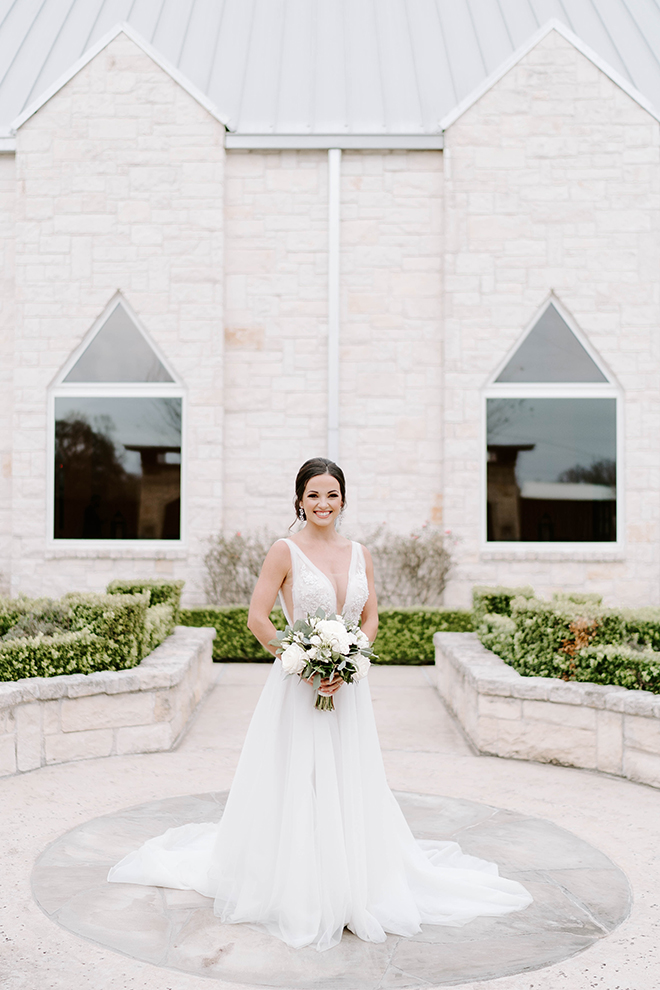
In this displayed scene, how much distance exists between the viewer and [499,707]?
5707 mm

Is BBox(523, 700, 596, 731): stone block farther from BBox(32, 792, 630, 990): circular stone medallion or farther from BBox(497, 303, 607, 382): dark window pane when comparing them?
BBox(497, 303, 607, 382): dark window pane

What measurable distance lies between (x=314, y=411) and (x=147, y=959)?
781 cm

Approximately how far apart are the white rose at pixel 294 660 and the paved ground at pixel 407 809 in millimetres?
1037

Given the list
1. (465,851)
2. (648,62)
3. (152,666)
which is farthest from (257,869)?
(648,62)

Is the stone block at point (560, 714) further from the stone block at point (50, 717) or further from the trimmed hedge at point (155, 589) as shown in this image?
the trimmed hedge at point (155, 589)

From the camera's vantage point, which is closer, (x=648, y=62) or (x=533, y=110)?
(x=533, y=110)

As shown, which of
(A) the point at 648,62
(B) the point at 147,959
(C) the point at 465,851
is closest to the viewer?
(B) the point at 147,959

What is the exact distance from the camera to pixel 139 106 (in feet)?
33.6

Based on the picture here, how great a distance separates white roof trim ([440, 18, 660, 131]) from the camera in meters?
10.1

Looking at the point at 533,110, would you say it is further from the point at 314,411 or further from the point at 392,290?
the point at 314,411

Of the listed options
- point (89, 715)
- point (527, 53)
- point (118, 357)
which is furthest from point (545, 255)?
point (89, 715)

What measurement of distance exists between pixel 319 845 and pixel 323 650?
0.80 metres

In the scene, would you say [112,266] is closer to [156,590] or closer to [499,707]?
[156,590]

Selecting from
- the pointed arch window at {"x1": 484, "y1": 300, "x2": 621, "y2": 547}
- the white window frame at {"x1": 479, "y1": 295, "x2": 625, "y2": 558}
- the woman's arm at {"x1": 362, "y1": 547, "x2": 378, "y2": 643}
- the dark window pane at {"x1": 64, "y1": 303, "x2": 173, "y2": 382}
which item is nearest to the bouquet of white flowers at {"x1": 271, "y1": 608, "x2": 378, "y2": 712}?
the woman's arm at {"x1": 362, "y1": 547, "x2": 378, "y2": 643}
